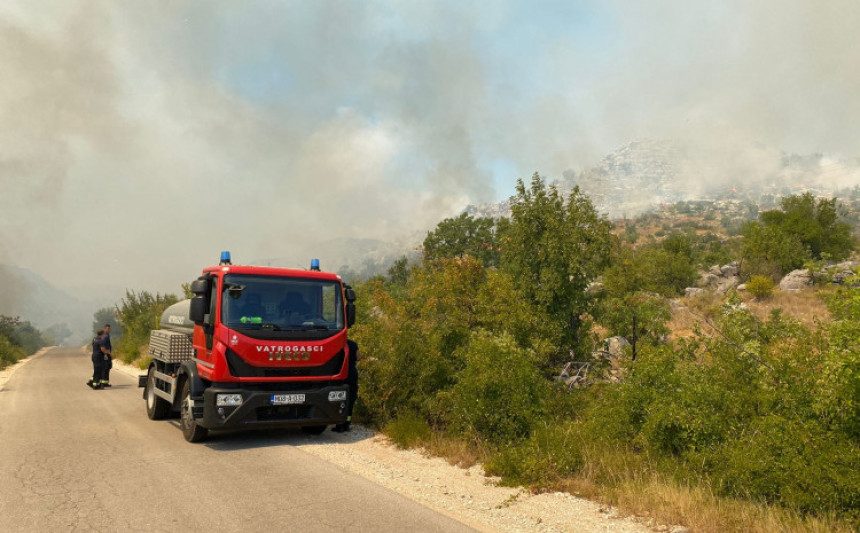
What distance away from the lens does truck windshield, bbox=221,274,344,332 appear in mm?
8484

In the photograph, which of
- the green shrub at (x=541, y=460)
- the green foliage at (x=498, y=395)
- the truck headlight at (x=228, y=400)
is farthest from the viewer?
the truck headlight at (x=228, y=400)

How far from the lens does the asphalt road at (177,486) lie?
5.15 meters

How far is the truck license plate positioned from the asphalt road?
0.74m

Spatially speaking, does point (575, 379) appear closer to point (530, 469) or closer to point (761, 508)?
point (530, 469)

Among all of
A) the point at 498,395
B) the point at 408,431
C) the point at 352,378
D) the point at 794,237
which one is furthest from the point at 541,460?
the point at 794,237

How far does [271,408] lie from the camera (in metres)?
8.46

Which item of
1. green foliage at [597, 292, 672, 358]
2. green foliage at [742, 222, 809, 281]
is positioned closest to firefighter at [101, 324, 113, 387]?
green foliage at [597, 292, 672, 358]

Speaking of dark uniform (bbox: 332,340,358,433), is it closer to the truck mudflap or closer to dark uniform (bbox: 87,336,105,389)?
the truck mudflap

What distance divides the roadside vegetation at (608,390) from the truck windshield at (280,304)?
1.70m

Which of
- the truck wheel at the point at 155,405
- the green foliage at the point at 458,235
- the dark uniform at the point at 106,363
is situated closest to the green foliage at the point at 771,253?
the green foliage at the point at 458,235

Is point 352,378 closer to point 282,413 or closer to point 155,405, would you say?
point 282,413

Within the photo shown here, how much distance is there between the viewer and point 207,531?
4898mm

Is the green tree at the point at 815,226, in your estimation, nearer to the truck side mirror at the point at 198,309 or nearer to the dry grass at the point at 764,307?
the dry grass at the point at 764,307

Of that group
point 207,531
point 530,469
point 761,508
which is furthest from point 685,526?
point 207,531
